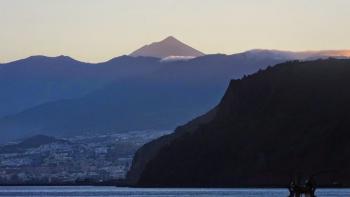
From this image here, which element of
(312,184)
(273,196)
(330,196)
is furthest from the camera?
(273,196)

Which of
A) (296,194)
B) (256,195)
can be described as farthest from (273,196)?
(296,194)

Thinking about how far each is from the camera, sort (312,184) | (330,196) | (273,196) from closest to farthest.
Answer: (312,184), (330,196), (273,196)

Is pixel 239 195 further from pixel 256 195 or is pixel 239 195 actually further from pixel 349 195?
pixel 349 195

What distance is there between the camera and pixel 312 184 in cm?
11212

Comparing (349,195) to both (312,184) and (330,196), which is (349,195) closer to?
(330,196)

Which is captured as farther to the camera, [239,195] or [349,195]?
[239,195]

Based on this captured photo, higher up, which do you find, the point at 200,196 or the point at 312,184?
the point at 312,184

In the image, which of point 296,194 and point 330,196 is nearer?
point 296,194

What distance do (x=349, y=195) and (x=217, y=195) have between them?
92.4ft

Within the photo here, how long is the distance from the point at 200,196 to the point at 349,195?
29.3m

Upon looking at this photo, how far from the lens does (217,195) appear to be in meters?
198

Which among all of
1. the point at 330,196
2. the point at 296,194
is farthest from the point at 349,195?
the point at 296,194

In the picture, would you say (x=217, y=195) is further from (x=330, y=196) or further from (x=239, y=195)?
(x=330, y=196)

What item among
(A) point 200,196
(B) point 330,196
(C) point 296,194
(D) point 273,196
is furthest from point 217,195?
(C) point 296,194
